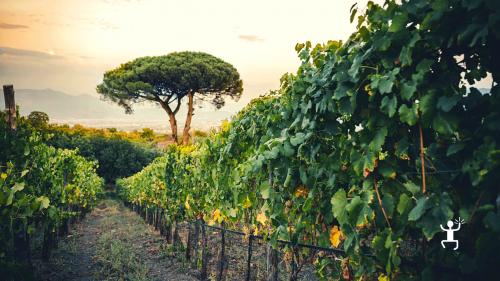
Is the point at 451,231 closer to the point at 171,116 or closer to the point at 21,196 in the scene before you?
the point at 21,196

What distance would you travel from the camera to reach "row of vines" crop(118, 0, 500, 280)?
1532mm

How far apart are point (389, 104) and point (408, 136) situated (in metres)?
0.27

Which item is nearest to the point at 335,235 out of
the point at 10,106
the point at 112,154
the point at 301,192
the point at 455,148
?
the point at 301,192

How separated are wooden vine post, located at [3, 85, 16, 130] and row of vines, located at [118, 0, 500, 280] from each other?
5.53 meters

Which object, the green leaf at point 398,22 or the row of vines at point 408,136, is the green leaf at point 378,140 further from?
the green leaf at point 398,22

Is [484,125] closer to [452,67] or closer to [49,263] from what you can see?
[452,67]

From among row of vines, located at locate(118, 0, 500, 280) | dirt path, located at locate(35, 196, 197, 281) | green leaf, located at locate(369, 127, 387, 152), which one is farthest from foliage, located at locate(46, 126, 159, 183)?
green leaf, located at locate(369, 127, 387, 152)

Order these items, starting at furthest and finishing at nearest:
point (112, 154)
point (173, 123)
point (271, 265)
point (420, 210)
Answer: point (173, 123) → point (112, 154) → point (271, 265) → point (420, 210)

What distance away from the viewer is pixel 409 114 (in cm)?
173

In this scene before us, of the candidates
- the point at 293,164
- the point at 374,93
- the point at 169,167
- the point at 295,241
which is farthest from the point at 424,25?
the point at 169,167

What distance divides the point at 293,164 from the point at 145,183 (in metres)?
14.2

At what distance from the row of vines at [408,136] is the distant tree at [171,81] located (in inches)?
1333

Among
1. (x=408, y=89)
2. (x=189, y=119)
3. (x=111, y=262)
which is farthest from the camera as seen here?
(x=189, y=119)

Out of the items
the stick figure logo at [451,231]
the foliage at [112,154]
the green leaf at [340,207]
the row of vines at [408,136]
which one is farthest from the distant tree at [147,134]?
the stick figure logo at [451,231]
